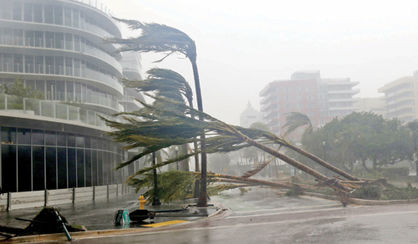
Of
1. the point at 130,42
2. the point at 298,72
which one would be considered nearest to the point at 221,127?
the point at 130,42

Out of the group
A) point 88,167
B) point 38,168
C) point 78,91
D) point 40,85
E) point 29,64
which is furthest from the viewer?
point 78,91

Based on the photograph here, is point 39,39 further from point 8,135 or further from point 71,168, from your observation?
point 8,135

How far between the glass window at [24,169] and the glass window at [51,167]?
181 cm

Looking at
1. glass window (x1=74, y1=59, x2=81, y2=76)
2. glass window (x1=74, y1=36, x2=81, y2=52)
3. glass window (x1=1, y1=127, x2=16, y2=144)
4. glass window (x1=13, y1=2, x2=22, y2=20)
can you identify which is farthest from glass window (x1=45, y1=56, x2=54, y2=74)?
glass window (x1=1, y1=127, x2=16, y2=144)

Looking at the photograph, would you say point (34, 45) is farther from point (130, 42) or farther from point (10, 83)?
point (130, 42)

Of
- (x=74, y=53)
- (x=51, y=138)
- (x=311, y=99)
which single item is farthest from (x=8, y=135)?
(x=311, y=99)

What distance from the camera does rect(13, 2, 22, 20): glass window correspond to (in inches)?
1758

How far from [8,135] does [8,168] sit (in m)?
2.10

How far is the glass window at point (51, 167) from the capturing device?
3010cm

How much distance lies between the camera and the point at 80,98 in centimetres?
4712

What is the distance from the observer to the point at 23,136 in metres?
27.7

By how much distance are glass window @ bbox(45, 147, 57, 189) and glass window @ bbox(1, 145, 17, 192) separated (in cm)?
323

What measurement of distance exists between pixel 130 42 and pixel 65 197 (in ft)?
53.7

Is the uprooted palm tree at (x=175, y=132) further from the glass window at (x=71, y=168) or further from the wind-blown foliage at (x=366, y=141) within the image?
the wind-blown foliage at (x=366, y=141)
